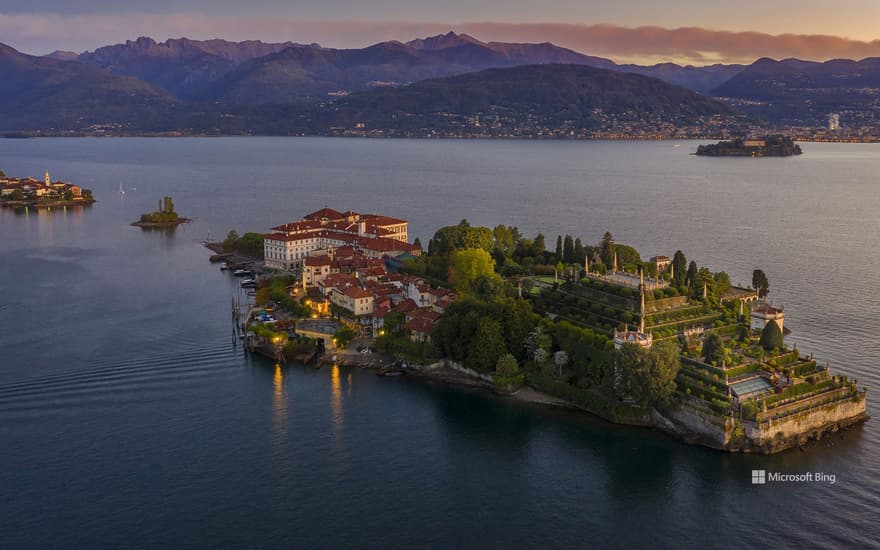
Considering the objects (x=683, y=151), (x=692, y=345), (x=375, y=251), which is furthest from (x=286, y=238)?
(x=683, y=151)

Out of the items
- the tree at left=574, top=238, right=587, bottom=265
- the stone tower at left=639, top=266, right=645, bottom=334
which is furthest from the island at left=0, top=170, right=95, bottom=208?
the stone tower at left=639, top=266, right=645, bottom=334

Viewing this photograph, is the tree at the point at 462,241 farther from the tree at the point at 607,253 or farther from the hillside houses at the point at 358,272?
the tree at the point at 607,253

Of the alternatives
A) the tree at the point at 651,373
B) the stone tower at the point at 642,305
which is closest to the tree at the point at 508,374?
the tree at the point at 651,373

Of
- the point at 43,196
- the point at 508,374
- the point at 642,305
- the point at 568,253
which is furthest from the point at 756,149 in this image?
the point at 508,374

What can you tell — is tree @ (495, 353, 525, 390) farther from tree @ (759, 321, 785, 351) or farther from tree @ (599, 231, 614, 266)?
tree @ (599, 231, 614, 266)

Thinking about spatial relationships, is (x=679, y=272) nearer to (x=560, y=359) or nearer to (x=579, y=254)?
(x=579, y=254)

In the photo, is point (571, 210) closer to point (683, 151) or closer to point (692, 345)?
point (692, 345)

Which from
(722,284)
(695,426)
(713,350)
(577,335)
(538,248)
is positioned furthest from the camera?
(538,248)
